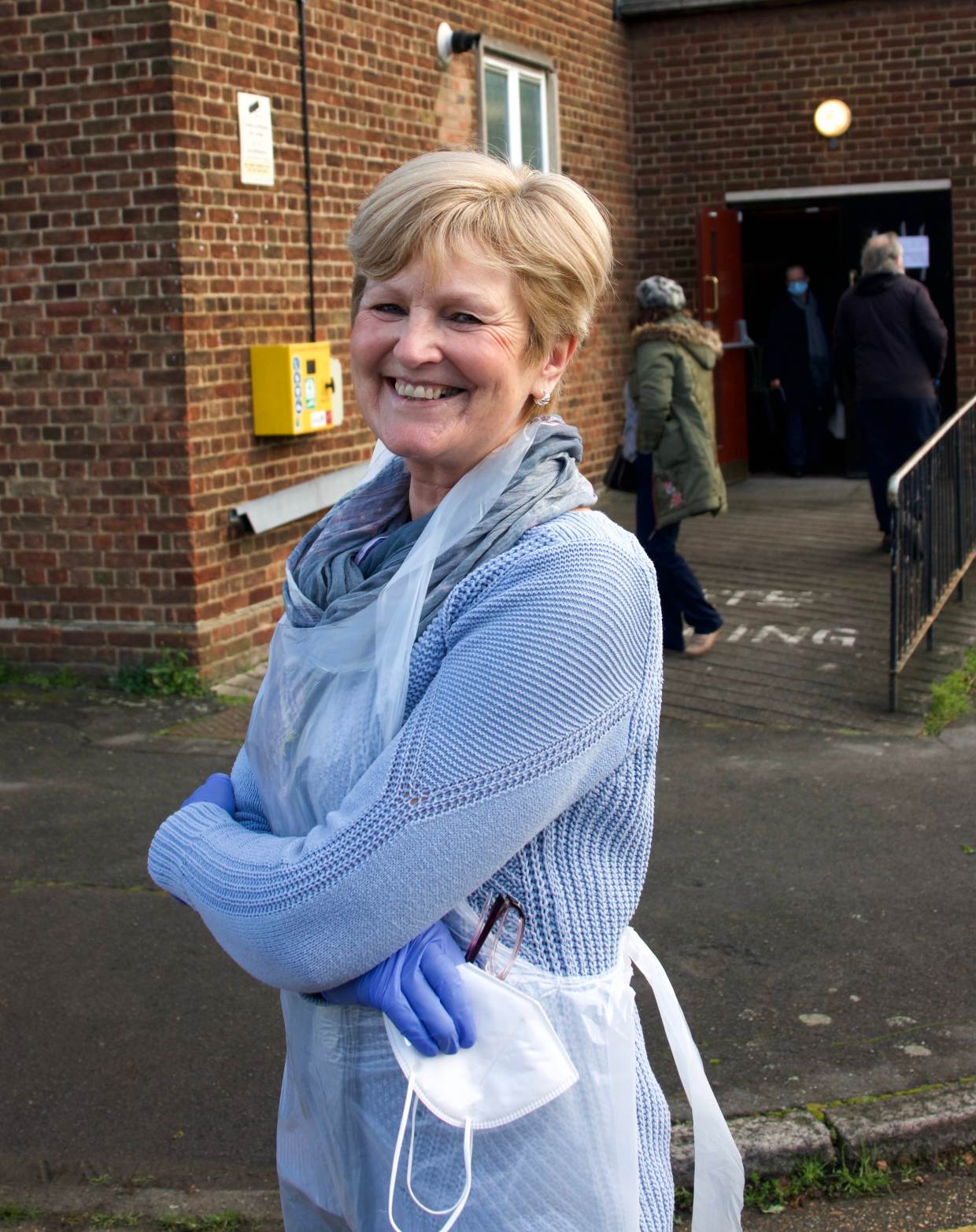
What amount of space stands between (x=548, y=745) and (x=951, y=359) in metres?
12.8

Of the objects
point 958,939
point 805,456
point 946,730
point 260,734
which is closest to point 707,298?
point 805,456

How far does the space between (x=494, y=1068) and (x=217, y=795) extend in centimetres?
56

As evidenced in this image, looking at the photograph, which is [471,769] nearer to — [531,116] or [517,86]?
[517,86]

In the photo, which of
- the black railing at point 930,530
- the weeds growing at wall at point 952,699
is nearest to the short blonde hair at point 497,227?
the black railing at point 930,530

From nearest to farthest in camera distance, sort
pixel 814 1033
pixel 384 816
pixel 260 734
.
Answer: pixel 384 816 < pixel 260 734 < pixel 814 1033

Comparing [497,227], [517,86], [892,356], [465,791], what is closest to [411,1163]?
[465,791]

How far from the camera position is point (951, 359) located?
1369 cm

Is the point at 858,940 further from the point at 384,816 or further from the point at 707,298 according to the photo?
the point at 707,298

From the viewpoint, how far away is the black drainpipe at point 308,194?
8.70m

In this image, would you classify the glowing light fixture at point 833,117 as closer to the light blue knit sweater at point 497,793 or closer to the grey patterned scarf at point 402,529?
the grey patterned scarf at point 402,529

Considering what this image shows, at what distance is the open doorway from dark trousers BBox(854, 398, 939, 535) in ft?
11.4

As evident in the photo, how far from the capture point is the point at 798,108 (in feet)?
44.9

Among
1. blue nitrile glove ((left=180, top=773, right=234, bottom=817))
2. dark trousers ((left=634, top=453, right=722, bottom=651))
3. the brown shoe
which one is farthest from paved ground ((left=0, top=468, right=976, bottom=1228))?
blue nitrile glove ((left=180, top=773, right=234, bottom=817))

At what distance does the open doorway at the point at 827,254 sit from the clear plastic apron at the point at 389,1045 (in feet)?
41.3
